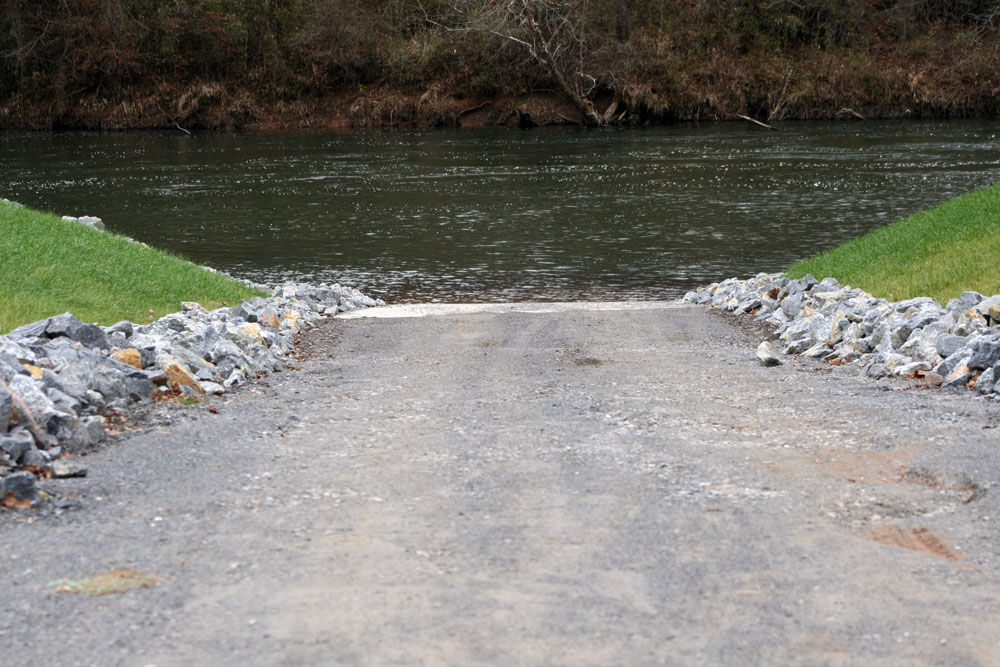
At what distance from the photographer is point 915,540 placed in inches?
207

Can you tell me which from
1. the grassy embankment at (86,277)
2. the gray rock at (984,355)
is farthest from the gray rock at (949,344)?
the grassy embankment at (86,277)

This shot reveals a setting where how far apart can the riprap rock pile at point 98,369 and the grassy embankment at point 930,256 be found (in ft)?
23.3

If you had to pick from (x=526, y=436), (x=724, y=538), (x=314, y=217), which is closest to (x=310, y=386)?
(x=526, y=436)

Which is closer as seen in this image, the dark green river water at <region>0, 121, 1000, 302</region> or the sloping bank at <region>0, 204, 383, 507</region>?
the sloping bank at <region>0, 204, 383, 507</region>

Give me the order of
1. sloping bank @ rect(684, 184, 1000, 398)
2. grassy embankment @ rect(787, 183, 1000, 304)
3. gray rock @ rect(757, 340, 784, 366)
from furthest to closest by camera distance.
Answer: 1. grassy embankment @ rect(787, 183, 1000, 304)
2. gray rock @ rect(757, 340, 784, 366)
3. sloping bank @ rect(684, 184, 1000, 398)

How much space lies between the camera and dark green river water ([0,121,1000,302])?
20250 millimetres

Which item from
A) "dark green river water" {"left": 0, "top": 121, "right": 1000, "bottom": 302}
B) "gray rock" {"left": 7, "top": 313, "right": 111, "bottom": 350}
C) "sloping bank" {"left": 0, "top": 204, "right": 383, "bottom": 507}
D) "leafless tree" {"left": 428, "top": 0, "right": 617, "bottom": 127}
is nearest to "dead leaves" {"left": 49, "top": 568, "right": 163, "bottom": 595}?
"sloping bank" {"left": 0, "top": 204, "right": 383, "bottom": 507}

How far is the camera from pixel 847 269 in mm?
14711

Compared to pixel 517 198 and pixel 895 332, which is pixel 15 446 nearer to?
pixel 895 332

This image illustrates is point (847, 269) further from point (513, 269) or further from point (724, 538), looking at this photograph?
point (724, 538)

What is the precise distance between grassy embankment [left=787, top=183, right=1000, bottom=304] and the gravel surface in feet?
13.2

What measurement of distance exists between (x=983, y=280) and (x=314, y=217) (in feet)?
57.4

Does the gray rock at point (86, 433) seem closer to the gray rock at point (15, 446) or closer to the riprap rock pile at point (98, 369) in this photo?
the riprap rock pile at point (98, 369)

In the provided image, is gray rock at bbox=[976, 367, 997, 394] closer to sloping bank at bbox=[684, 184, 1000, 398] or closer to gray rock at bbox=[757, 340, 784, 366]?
sloping bank at bbox=[684, 184, 1000, 398]
